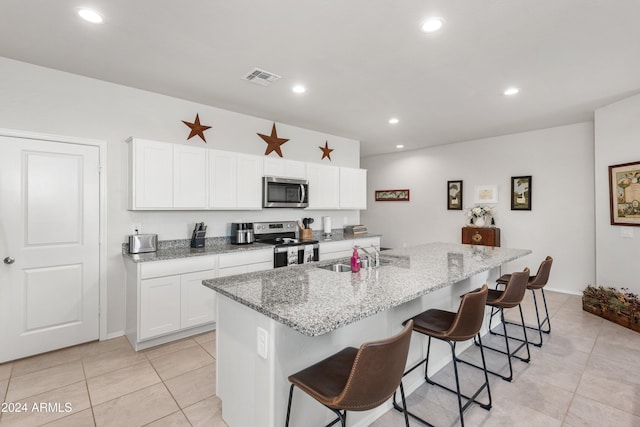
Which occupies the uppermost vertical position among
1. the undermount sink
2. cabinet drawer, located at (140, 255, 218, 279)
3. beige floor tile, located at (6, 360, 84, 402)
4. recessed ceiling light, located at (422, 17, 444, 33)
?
recessed ceiling light, located at (422, 17, 444, 33)

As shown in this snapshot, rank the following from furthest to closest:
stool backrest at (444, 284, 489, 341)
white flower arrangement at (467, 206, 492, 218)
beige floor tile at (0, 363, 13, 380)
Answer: white flower arrangement at (467, 206, 492, 218)
beige floor tile at (0, 363, 13, 380)
stool backrest at (444, 284, 489, 341)

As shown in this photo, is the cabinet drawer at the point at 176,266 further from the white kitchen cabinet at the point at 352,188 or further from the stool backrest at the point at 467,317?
the white kitchen cabinet at the point at 352,188

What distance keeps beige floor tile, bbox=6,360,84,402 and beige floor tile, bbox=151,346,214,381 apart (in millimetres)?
574

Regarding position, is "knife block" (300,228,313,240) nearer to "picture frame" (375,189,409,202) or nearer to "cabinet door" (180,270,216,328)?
"cabinet door" (180,270,216,328)

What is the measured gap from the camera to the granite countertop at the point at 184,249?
9.88 feet

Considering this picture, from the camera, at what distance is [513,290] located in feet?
7.95

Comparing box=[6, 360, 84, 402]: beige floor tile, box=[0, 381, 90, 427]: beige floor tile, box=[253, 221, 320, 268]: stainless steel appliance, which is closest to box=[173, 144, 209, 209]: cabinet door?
box=[253, 221, 320, 268]: stainless steel appliance

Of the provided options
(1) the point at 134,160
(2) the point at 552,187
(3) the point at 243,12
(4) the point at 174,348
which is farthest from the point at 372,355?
(2) the point at 552,187

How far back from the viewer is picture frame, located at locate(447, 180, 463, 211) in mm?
6062

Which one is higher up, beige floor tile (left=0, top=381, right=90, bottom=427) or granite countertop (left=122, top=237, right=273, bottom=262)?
granite countertop (left=122, top=237, right=273, bottom=262)

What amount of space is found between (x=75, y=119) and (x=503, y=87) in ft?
14.7

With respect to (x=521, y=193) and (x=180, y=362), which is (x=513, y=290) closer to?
(x=180, y=362)

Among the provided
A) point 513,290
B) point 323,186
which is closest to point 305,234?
point 323,186

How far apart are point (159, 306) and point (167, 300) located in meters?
0.09
